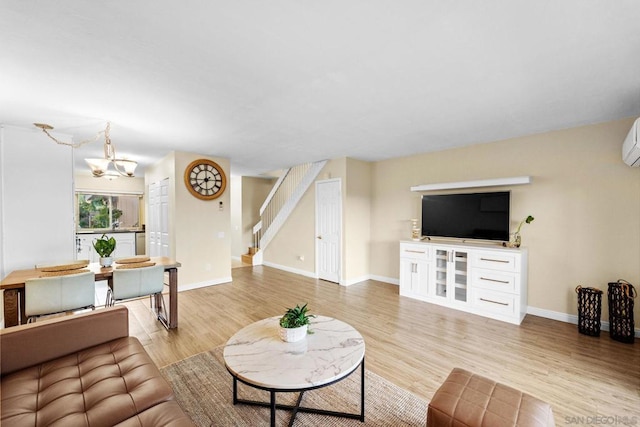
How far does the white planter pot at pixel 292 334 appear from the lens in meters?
1.84

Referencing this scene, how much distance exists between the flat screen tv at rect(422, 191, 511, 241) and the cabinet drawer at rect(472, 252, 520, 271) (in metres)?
0.41

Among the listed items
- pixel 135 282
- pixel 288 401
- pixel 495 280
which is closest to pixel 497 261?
pixel 495 280

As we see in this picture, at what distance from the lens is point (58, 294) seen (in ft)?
8.12

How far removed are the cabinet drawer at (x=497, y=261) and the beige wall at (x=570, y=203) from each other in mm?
568

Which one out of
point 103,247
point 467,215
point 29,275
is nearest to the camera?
point 29,275

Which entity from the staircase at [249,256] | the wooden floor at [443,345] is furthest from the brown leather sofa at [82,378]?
the staircase at [249,256]

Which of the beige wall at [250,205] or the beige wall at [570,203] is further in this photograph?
the beige wall at [250,205]

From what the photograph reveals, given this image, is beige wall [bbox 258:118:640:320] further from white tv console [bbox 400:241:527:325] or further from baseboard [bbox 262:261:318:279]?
baseboard [bbox 262:261:318:279]

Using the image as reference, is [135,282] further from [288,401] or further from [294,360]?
[294,360]

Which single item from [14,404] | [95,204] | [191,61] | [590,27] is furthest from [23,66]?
[95,204]

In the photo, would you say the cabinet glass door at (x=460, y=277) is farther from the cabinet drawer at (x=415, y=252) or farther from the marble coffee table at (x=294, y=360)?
the marble coffee table at (x=294, y=360)

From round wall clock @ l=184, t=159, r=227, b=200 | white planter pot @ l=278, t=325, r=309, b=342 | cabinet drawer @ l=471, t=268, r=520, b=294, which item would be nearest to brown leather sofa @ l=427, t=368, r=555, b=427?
white planter pot @ l=278, t=325, r=309, b=342

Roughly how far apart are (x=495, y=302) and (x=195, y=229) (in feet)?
16.1

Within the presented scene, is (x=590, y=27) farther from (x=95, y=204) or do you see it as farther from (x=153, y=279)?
(x=95, y=204)
